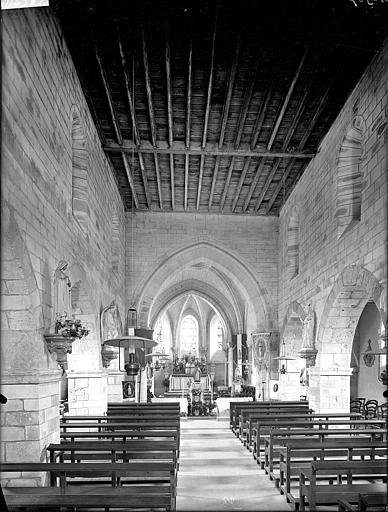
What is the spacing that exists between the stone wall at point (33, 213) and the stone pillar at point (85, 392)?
3279 mm

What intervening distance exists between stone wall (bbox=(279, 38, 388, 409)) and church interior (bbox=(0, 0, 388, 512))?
5 centimetres

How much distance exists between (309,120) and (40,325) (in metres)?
7.06

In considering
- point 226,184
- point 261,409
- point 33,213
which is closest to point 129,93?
point 33,213

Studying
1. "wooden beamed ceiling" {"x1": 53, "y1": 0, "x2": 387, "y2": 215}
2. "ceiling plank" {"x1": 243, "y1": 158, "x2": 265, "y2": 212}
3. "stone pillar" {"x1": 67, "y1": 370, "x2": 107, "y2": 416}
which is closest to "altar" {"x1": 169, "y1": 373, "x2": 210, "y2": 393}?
"ceiling plank" {"x1": 243, "y1": 158, "x2": 265, "y2": 212}

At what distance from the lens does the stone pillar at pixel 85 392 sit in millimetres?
11992

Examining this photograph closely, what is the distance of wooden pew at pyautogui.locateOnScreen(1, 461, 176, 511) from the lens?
4773mm

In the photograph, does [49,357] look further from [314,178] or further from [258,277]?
[258,277]

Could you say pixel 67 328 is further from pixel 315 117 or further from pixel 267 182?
pixel 267 182

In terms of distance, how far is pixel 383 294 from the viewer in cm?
843

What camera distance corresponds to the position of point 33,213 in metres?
6.68

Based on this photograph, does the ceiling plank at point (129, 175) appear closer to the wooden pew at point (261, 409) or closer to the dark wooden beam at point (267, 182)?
the dark wooden beam at point (267, 182)

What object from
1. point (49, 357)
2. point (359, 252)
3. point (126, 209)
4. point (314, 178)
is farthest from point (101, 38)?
point (126, 209)

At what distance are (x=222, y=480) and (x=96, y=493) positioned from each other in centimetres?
358

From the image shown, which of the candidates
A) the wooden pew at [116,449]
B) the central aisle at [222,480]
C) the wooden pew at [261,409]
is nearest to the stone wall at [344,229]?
the wooden pew at [261,409]
